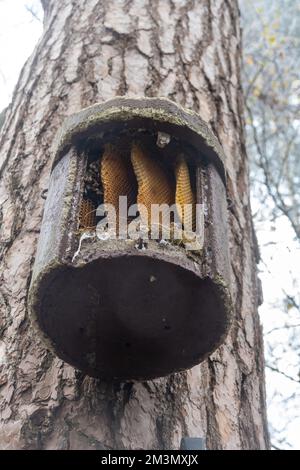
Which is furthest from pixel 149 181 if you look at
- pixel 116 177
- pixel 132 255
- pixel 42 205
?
pixel 42 205

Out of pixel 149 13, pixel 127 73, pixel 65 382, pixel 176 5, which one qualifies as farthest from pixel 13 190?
pixel 176 5

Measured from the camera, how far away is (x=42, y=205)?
5.35ft

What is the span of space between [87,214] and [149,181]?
0.15 meters

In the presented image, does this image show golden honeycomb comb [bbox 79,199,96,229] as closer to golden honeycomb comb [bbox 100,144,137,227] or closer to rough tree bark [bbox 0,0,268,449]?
golden honeycomb comb [bbox 100,144,137,227]

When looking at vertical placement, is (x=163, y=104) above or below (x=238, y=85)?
below

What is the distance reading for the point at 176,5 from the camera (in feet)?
7.50

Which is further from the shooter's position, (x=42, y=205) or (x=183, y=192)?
(x=42, y=205)

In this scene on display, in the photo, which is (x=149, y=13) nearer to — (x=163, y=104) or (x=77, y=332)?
(x=163, y=104)

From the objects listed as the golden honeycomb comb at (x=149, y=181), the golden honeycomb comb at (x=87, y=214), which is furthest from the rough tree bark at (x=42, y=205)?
the golden honeycomb comb at (x=149, y=181)

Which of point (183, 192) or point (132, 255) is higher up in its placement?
point (183, 192)

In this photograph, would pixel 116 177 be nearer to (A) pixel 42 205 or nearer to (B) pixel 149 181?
(B) pixel 149 181

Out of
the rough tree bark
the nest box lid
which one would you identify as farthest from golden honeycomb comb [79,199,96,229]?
the rough tree bark

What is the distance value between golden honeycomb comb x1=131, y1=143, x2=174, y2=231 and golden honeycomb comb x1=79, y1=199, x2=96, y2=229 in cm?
13

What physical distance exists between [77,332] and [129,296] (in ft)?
0.47
